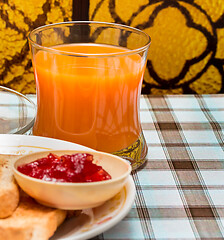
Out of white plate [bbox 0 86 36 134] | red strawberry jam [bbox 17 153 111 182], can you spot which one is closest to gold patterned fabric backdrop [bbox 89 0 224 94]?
white plate [bbox 0 86 36 134]

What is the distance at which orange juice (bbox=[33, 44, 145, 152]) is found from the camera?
0.84 metres

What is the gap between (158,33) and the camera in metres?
1.34

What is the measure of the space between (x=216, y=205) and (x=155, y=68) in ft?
2.11

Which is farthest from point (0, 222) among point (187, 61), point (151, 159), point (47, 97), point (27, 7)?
point (187, 61)

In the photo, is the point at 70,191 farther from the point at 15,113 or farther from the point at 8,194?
the point at 15,113

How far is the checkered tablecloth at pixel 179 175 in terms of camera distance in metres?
0.77

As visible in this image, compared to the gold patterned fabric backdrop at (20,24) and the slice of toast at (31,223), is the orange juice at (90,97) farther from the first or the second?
the gold patterned fabric backdrop at (20,24)

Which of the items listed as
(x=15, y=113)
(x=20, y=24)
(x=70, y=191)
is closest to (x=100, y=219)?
(x=70, y=191)

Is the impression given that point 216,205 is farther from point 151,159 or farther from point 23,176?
point 23,176

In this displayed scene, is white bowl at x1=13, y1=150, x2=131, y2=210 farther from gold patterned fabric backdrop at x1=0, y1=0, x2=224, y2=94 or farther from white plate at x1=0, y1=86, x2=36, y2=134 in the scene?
gold patterned fabric backdrop at x1=0, y1=0, x2=224, y2=94

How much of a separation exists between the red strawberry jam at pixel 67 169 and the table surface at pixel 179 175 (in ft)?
0.35

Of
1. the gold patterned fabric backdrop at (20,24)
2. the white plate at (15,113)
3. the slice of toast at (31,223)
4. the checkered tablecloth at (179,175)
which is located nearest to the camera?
the slice of toast at (31,223)

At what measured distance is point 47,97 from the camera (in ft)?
2.95

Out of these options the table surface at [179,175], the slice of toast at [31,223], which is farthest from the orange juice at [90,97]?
the slice of toast at [31,223]
